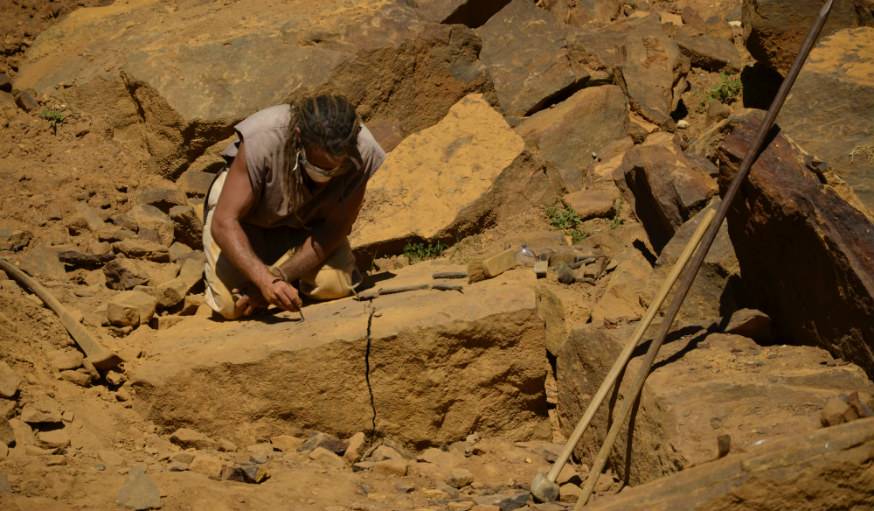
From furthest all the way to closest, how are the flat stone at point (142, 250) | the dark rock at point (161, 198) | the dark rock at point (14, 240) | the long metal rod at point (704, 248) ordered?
the dark rock at point (161, 198), the flat stone at point (142, 250), the dark rock at point (14, 240), the long metal rod at point (704, 248)

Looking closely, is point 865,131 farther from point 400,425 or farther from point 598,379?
point 400,425

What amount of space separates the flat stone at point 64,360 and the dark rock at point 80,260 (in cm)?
142

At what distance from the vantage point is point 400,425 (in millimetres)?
5230

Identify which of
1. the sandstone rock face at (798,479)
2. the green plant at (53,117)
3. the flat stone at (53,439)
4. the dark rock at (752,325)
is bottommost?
the flat stone at (53,439)

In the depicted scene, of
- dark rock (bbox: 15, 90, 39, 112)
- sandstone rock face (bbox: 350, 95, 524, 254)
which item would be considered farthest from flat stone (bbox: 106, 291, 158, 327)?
dark rock (bbox: 15, 90, 39, 112)

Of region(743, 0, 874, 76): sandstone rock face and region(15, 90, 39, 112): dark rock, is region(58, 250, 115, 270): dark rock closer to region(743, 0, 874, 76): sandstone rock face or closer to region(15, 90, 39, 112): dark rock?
region(15, 90, 39, 112): dark rock

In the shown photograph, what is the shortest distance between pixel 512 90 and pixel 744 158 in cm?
431

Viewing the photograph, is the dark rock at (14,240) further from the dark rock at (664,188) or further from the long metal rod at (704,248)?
the long metal rod at (704,248)

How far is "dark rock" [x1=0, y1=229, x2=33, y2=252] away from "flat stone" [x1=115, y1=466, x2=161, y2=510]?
2817mm

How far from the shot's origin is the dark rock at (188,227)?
7043 mm

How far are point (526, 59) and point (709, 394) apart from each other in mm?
5189

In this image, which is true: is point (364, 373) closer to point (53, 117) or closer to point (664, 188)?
point (664, 188)

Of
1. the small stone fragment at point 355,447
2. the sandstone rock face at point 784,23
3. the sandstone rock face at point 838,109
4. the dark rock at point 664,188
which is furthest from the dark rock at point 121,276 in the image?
the sandstone rock face at point 784,23

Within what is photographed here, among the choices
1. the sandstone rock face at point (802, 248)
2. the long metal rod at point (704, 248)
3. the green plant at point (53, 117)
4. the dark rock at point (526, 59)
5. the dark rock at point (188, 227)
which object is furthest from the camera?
the dark rock at point (526, 59)
